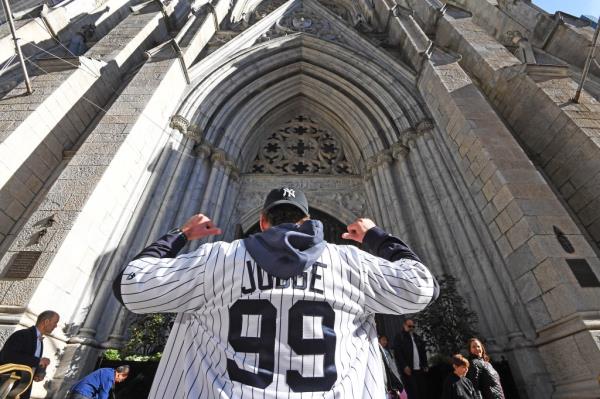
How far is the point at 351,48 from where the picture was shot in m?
9.95

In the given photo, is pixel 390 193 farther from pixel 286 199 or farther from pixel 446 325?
pixel 286 199

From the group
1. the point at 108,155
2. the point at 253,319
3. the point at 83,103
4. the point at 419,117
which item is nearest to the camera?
the point at 253,319

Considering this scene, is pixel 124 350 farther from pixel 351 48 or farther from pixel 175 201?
pixel 351 48

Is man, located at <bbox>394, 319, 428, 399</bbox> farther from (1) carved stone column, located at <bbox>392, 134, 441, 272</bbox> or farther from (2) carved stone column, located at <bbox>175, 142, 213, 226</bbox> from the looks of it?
(2) carved stone column, located at <bbox>175, 142, 213, 226</bbox>

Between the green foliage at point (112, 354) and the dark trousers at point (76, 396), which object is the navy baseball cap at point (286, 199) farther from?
the green foliage at point (112, 354)

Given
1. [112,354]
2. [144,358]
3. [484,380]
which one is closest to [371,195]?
[484,380]

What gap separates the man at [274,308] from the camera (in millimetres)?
1054

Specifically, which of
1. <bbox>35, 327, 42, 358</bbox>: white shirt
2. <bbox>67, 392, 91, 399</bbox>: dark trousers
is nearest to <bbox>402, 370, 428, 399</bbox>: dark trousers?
<bbox>67, 392, 91, 399</bbox>: dark trousers

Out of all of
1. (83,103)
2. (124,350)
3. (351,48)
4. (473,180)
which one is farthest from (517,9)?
(124,350)

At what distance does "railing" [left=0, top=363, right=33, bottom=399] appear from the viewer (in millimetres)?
2232

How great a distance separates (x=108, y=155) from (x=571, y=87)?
928 cm

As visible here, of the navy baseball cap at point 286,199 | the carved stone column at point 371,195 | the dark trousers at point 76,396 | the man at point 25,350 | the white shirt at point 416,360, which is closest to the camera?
the navy baseball cap at point 286,199

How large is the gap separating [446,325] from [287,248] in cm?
445

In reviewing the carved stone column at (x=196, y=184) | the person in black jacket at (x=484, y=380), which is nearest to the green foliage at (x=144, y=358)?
the carved stone column at (x=196, y=184)
